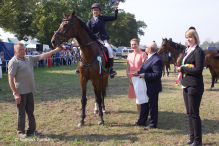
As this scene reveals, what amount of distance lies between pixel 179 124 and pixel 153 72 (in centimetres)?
177

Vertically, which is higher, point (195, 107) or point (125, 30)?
point (125, 30)

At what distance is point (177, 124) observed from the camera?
5.08 m

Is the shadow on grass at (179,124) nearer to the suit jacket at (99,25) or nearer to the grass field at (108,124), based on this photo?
the grass field at (108,124)

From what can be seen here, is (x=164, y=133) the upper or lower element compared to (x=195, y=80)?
lower

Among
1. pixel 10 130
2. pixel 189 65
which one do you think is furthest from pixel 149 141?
pixel 10 130

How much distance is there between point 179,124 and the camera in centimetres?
508

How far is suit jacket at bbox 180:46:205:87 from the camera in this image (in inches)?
138

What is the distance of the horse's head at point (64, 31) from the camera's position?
4.26 meters

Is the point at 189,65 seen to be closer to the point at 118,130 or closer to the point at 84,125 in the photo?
the point at 118,130

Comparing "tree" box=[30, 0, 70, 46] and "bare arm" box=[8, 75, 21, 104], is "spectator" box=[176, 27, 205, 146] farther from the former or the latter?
"tree" box=[30, 0, 70, 46]

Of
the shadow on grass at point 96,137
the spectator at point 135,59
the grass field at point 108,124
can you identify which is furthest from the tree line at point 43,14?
the shadow on grass at point 96,137

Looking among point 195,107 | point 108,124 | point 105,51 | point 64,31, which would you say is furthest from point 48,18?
point 195,107

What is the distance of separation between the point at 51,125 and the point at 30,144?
1083mm

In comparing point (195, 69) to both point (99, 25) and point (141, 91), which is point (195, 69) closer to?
point (141, 91)
